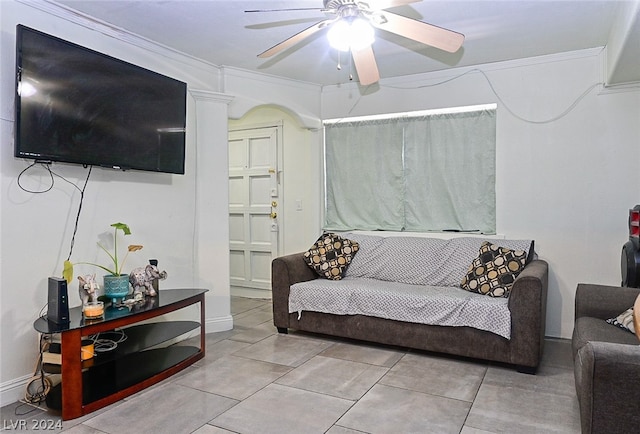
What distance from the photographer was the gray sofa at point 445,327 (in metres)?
2.82

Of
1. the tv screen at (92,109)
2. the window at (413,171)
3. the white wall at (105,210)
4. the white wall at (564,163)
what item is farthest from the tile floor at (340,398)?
the tv screen at (92,109)

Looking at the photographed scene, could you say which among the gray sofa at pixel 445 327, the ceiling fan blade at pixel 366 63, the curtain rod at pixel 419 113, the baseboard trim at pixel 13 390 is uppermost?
the curtain rod at pixel 419 113

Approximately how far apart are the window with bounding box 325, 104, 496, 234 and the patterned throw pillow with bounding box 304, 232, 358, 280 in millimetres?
510

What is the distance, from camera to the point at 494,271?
10.7 ft

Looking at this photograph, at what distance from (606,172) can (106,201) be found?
12.6 ft

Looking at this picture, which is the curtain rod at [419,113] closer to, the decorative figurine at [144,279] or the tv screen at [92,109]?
the tv screen at [92,109]

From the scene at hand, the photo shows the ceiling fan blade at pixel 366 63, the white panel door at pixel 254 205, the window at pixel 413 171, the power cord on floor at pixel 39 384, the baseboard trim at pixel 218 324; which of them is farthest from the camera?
the white panel door at pixel 254 205

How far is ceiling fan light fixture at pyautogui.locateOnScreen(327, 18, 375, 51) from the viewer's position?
221 cm

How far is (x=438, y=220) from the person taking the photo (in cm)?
413

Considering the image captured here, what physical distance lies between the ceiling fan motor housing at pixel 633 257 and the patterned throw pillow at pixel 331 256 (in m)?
2.09

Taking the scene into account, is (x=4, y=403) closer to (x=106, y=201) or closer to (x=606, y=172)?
(x=106, y=201)

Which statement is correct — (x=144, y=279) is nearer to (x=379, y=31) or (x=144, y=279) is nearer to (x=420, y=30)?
(x=420, y=30)

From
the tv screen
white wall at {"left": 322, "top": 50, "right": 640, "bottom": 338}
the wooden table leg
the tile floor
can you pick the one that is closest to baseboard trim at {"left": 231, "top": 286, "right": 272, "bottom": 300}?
the tile floor

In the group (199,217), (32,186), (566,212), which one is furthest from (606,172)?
(32,186)
